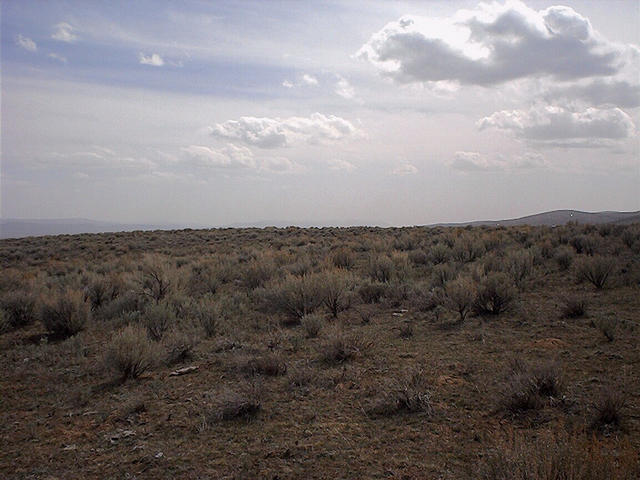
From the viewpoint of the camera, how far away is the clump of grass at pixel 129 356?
6.85m

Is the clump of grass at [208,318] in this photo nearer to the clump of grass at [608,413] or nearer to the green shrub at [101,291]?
the green shrub at [101,291]

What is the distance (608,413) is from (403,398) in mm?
2192

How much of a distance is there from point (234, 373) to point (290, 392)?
4.28 ft

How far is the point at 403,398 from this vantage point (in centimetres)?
537

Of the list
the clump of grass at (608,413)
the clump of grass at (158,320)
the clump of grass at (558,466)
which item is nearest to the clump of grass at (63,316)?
the clump of grass at (158,320)

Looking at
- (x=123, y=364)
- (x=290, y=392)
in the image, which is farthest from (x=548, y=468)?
(x=123, y=364)

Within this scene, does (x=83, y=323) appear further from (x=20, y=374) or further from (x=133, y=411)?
(x=133, y=411)

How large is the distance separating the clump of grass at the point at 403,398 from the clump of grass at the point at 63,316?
742 centimetres

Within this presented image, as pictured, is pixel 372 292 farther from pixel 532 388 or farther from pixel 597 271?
pixel 532 388

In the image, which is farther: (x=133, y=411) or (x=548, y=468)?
(x=133, y=411)

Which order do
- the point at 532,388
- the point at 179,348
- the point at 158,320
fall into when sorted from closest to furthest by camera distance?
the point at 532,388
the point at 179,348
the point at 158,320

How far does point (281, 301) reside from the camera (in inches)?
424

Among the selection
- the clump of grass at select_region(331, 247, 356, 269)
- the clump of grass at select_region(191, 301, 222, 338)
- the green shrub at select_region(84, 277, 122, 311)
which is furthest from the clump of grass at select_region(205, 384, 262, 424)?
the clump of grass at select_region(331, 247, 356, 269)

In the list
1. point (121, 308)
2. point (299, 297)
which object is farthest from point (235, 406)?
point (121, 308)
